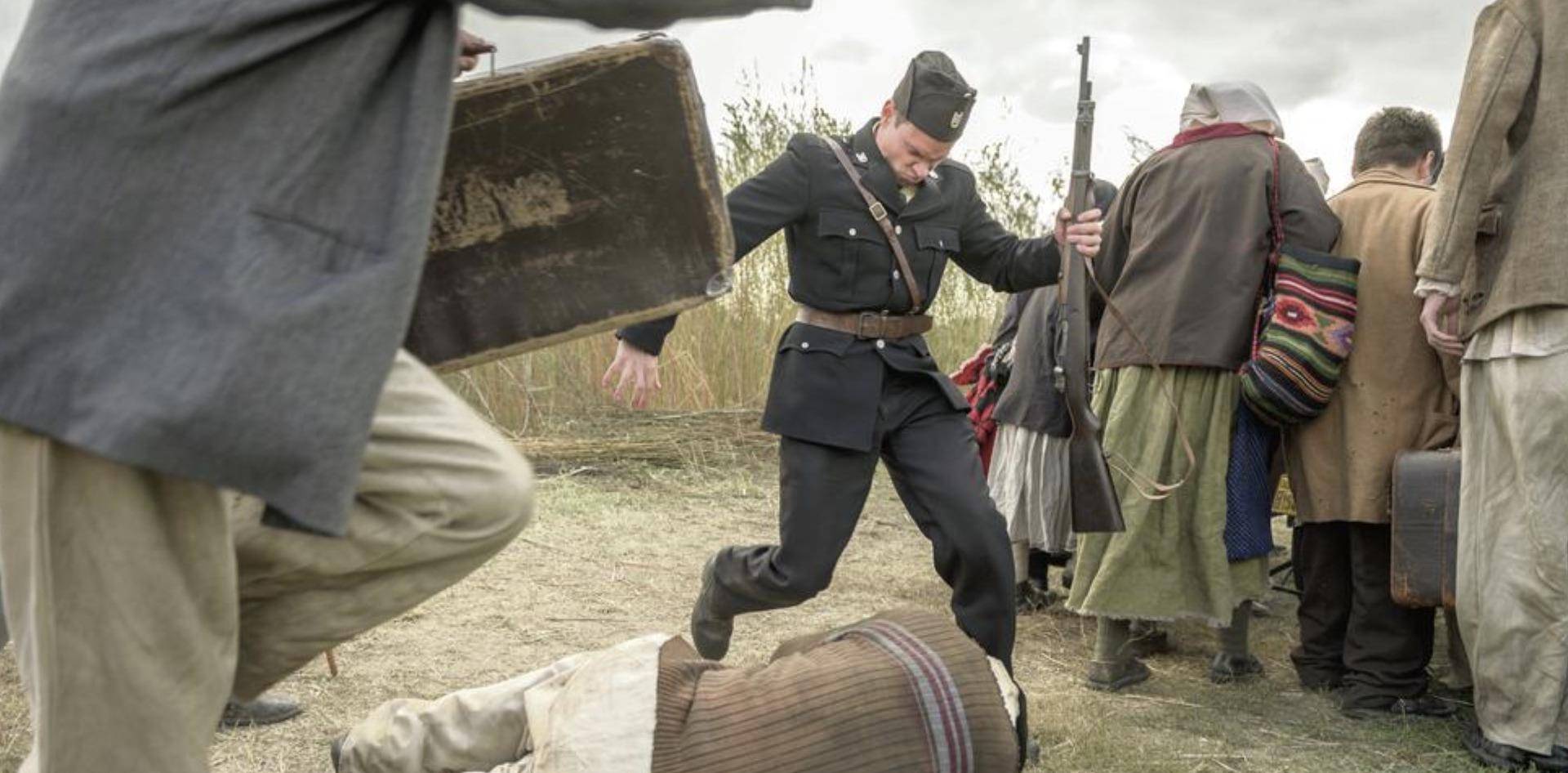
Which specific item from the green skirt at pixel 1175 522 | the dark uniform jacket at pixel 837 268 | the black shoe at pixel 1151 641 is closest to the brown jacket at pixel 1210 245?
the green skirt at pixel 1175 522

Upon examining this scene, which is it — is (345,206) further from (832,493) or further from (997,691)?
(832,493)

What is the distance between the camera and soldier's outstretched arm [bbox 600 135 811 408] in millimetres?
4137

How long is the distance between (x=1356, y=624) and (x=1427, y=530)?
0.55 metres

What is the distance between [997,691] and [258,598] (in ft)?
4.66

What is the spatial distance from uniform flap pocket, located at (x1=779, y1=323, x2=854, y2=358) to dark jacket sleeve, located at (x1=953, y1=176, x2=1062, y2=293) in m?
0.54

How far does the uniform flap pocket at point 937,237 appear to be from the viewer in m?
4.52

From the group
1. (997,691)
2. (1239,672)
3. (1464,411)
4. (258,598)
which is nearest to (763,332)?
(1239,672)

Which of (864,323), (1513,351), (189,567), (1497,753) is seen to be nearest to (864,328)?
(864,323)

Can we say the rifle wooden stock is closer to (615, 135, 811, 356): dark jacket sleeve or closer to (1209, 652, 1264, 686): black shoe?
(615, 135, 811, 356): dark jacket sleeve

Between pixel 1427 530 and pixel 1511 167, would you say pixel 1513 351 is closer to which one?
pixel 1511 167

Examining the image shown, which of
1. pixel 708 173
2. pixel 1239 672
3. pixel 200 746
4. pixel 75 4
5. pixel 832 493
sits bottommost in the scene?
pixel 1239 672

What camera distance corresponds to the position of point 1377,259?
16.2 feet

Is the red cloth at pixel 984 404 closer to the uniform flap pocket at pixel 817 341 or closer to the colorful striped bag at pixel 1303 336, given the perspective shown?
the colorful striped bag at pixel 1303 336

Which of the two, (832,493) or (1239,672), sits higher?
(832,493)
